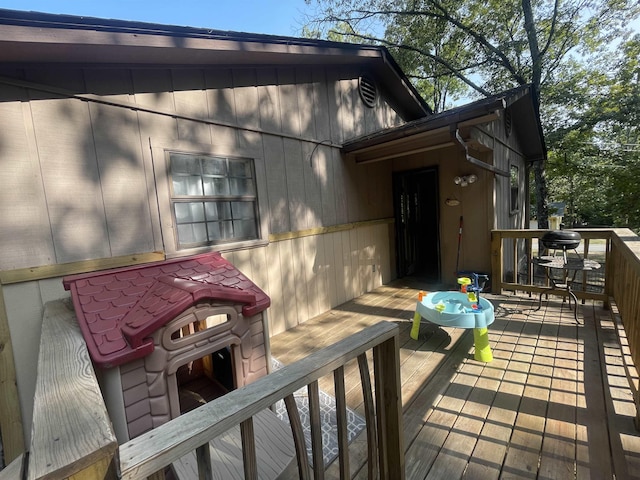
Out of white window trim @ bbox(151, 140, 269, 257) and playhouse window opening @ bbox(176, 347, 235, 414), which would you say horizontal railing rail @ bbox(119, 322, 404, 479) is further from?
white window trim @ bbox(151, 140, 269, 257)

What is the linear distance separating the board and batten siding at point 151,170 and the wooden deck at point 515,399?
46.9 inches

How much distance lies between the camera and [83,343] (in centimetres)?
138

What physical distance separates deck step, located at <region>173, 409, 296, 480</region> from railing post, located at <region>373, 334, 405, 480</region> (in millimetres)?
514

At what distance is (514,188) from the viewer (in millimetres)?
6480

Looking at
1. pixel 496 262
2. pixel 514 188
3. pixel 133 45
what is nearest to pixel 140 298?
pixel 133 45

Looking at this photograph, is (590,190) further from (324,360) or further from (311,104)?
(324,360)

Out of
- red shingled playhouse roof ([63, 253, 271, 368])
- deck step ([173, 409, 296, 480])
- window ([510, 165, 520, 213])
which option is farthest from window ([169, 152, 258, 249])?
window ([510, 165, 520, 213])

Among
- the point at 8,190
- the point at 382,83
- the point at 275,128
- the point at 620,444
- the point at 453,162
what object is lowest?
the point at 620,444

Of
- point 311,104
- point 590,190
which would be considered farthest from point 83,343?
point 590,190

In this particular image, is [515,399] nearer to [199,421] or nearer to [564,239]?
[564,239]

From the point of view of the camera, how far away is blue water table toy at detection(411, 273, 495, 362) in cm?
271

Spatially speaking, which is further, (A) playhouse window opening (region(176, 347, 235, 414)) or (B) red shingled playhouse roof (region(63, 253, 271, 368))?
(A) playhouse window opening (region(176, 347, 235, 414))

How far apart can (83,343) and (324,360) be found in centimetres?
121

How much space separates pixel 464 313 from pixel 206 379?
8.17 ft
